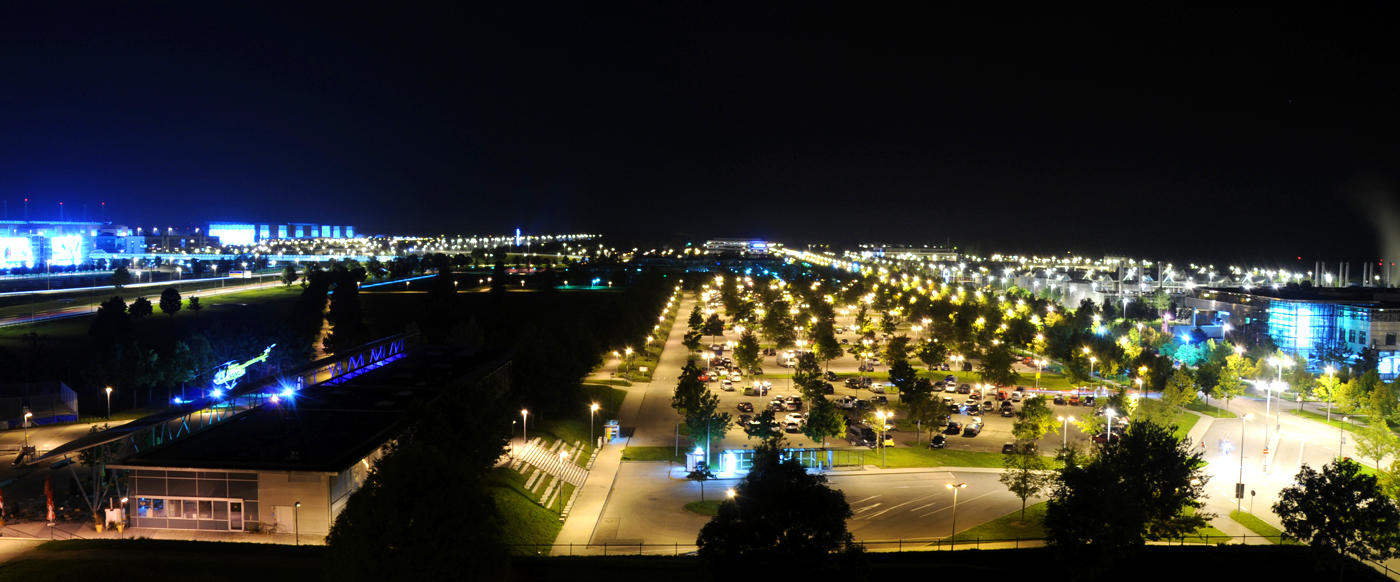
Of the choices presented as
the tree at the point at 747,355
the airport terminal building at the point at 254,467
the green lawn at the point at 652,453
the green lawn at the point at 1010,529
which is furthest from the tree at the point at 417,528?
the tree at the point at 747,355

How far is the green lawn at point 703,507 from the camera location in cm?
2066

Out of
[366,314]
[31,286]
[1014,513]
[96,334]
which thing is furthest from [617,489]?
[31,286]

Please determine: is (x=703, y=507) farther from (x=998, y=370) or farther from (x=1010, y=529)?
(x=998, y=370)

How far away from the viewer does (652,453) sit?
26.7m

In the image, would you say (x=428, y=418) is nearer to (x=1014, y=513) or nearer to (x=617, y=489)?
(x=617, y=489)

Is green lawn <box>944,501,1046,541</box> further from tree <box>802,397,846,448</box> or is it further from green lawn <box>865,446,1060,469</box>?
tree <box>802,397,846,448</box>

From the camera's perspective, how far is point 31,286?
260 ft

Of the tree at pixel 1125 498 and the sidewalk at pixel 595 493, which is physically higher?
the tree at pixel 1125 498

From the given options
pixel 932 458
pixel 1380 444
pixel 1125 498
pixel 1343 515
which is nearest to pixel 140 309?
pixel 932 458

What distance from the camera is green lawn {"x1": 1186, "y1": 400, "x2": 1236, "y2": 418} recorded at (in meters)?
34.9

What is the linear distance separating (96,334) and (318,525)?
35.8 m

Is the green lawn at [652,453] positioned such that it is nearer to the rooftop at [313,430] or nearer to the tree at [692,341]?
the rooftop at [313,430]

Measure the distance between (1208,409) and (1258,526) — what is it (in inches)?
693

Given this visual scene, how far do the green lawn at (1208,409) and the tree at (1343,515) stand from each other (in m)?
20.6
